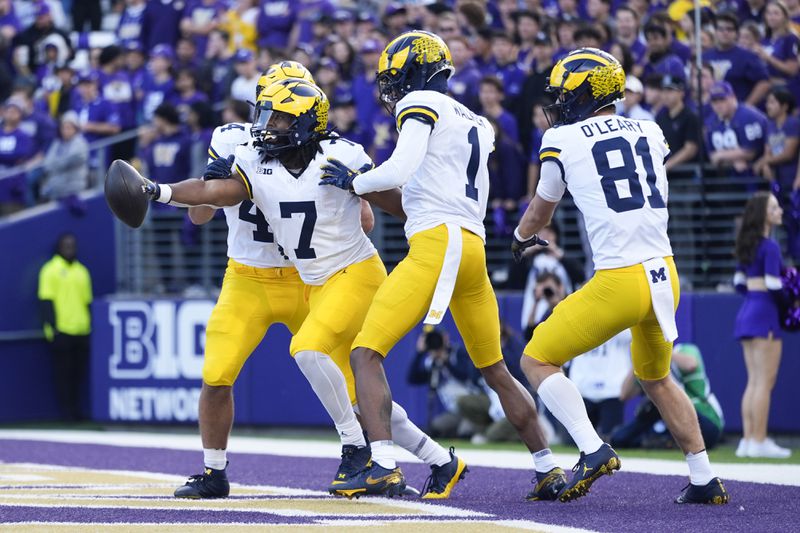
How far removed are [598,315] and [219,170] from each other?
176 centimetres

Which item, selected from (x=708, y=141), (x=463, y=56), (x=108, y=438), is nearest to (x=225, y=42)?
(x=463, y=56)

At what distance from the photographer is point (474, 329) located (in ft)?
20.9

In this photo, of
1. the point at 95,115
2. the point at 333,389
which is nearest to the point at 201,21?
the point at 95,115

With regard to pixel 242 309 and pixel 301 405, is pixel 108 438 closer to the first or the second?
pixel 301 405

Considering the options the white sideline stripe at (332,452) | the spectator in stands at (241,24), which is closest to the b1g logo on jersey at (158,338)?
the white sideline stripe at (332,452)

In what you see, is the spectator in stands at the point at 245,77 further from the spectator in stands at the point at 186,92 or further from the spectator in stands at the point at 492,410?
the spectator in stands at the point at 492,410

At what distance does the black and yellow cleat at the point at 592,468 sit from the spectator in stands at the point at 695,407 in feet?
12.0

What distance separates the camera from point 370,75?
1312cm

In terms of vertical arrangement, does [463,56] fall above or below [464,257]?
above

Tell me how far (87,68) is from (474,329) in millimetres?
11620

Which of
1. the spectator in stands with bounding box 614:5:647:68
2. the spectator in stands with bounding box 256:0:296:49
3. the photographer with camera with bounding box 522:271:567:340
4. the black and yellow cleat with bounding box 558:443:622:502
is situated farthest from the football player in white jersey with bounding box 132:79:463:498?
the spectator in stands with bounding box 256:0:296:49

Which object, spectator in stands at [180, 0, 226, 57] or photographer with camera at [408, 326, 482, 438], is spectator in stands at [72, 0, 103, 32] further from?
photographer with camera at [408, 326, 482, 438]

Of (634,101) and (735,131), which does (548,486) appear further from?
(634,101)

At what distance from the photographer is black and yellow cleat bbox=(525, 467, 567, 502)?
6371 millimetres
